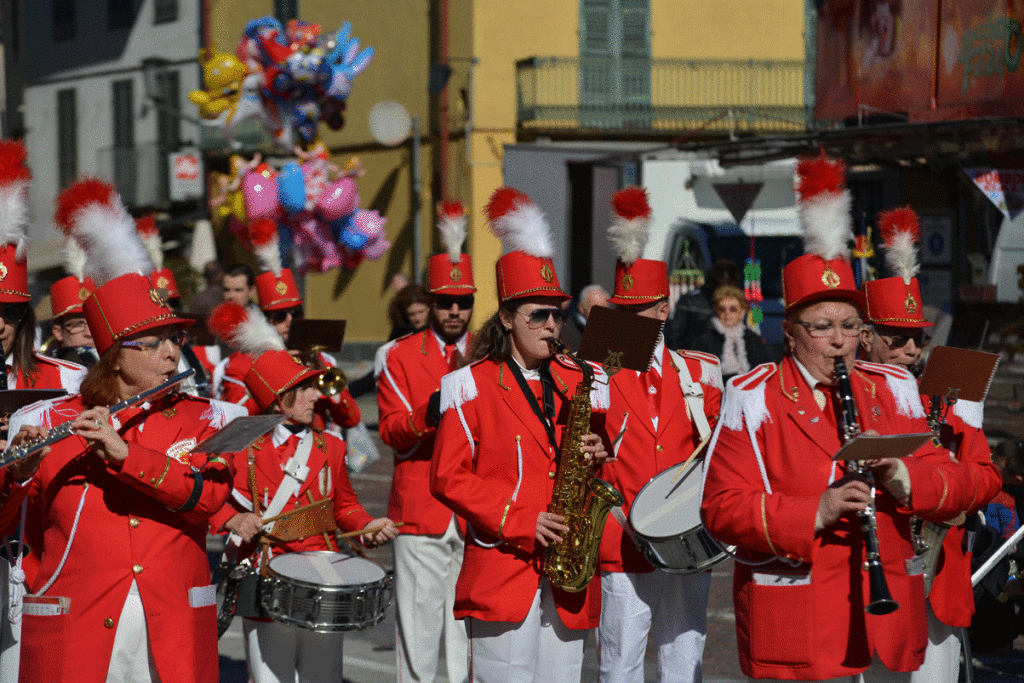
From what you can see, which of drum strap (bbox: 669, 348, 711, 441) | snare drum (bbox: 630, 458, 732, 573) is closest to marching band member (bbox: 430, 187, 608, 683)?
snare drum (bbox: 630, 458, 732, 573)

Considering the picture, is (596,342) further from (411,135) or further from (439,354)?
(411,135)

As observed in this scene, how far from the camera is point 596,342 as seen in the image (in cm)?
559

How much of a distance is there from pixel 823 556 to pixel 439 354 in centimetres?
336

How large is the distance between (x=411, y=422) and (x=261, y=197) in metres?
9.58

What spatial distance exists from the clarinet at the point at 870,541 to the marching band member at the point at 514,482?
105 cm

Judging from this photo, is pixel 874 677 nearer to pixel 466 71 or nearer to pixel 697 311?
pixel 697 311

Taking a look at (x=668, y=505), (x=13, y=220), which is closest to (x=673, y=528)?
(x=668, y=505)

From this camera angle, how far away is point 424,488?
6.78 meters

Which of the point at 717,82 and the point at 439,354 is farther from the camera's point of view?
the point at 717,82

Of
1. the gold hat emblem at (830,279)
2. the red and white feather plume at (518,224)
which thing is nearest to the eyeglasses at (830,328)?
the gold hat emblem at (830,279)

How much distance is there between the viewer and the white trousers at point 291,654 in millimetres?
5766

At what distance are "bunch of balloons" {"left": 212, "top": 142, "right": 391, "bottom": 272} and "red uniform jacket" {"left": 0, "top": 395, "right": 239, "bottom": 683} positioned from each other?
36.6 feet

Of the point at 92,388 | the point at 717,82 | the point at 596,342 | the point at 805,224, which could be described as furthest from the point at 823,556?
the point at 717,82

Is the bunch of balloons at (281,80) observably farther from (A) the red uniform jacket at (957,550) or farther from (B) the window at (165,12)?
(B) the window at (165,12)
